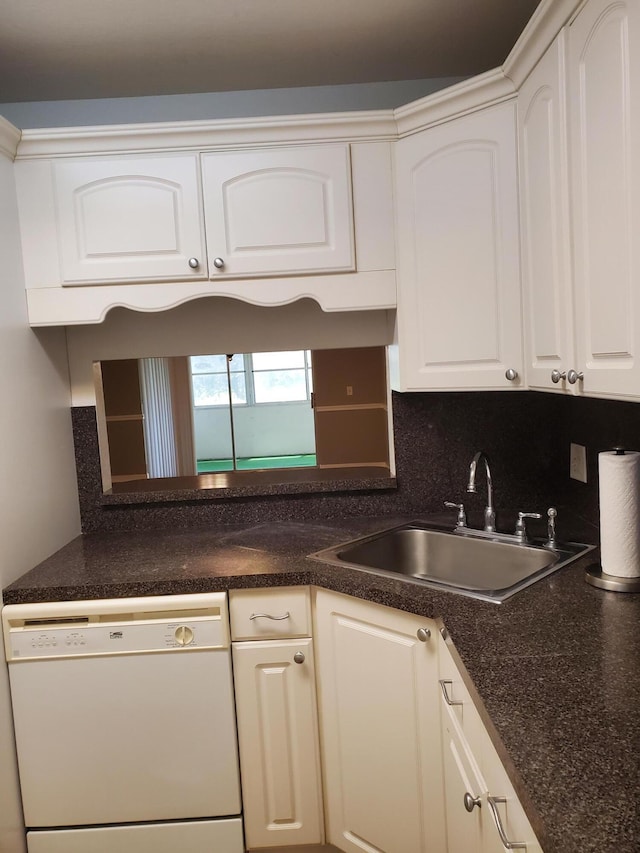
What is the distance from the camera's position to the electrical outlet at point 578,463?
7.23 feet

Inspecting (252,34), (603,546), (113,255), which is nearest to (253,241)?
(113,255)

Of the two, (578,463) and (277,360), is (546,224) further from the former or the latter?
(277,360)

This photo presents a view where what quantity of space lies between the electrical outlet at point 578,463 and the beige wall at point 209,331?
2.40 feet

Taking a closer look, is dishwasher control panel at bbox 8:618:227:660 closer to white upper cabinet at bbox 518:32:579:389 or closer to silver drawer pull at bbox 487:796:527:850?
silver drawer pull at bbox 487:796:527:850

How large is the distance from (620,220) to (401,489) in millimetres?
1379

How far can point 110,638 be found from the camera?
1.88 meters

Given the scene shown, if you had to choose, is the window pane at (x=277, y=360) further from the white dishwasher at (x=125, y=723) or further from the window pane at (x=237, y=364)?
the white dishwasher at (x=125, y=723)

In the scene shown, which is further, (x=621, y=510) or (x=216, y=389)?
(x=216, y=389)

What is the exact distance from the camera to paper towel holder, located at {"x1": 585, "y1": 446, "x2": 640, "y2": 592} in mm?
1563

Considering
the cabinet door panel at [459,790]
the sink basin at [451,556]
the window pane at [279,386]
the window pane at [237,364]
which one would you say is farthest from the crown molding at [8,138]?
the cabinet door panel at [459,790]

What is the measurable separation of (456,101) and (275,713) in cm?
177

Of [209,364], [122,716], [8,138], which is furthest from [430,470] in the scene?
[8,138]

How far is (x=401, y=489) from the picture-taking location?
8.17ft

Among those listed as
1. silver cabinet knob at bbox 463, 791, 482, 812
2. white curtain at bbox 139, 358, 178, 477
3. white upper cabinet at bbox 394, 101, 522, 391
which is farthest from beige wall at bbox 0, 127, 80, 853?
silver cabinet knob at bbox 463, 791, 482, 812
